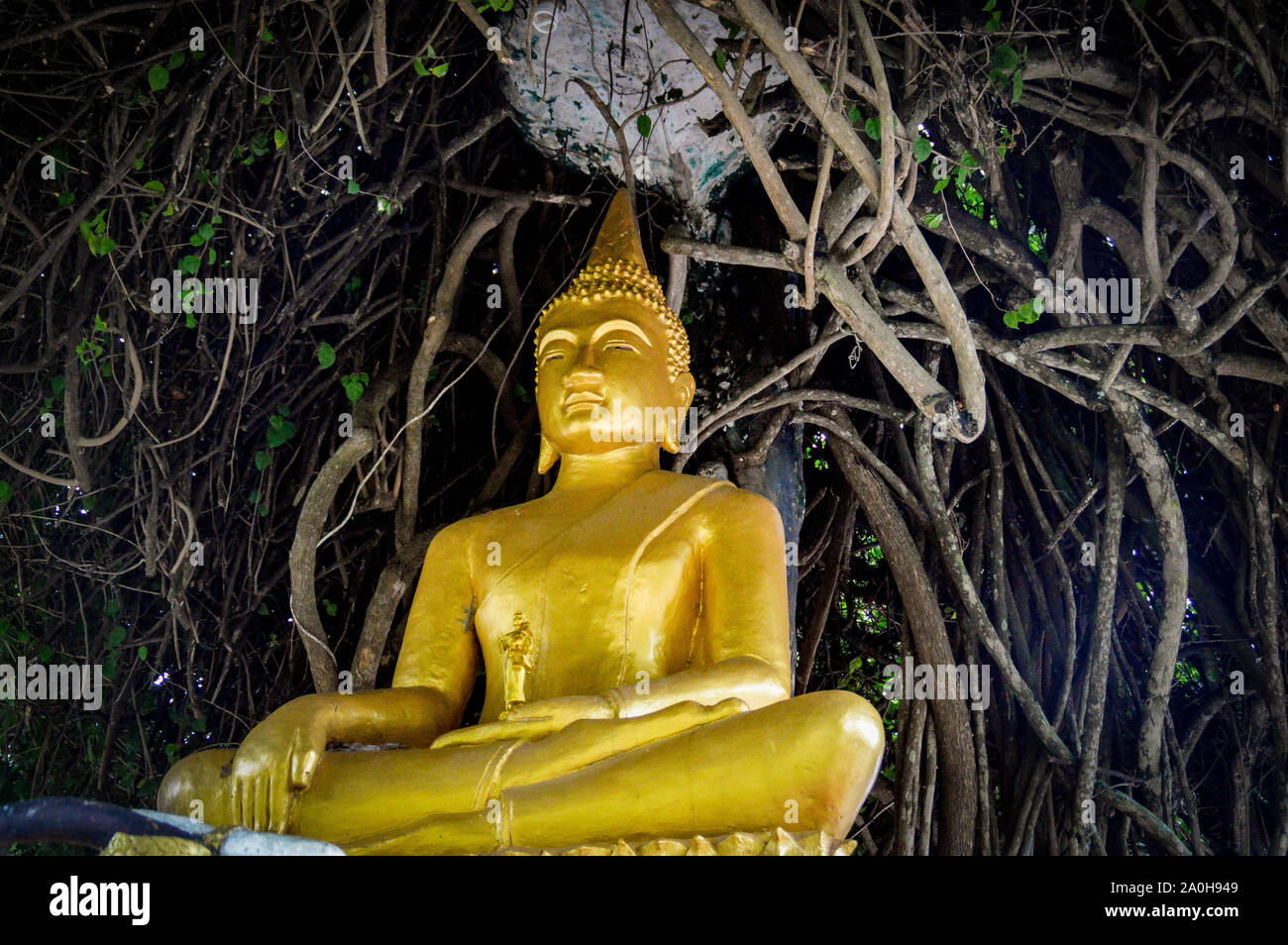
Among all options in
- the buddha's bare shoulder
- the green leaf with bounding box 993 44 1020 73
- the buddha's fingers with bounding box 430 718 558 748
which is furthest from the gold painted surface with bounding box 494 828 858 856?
the green leaf with bounding box 993 44 1020 73

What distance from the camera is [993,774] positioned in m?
3.92

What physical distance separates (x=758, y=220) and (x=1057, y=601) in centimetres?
148

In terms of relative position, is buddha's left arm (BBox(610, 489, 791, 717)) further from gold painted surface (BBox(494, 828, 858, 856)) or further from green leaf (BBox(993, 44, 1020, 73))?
green leaf (BBox(993, 44, 1020, 73))

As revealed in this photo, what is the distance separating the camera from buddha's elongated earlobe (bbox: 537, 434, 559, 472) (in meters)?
3.30

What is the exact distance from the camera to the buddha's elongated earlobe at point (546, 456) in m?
3.30

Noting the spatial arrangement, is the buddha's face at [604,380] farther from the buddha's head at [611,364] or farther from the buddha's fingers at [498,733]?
the buddha's fingers at [498,733]

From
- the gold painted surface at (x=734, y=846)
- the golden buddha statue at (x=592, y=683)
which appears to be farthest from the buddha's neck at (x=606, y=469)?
the gold painted surface at (x=734, y=846)

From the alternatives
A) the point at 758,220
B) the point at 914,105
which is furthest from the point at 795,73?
the point at 758,220

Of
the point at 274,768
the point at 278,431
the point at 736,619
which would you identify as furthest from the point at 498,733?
the point at 278,431

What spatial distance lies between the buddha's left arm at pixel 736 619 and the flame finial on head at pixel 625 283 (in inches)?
18.3

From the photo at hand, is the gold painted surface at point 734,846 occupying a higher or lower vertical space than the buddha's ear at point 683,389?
lower

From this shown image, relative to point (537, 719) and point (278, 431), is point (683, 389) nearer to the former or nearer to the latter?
point (537, 719)
